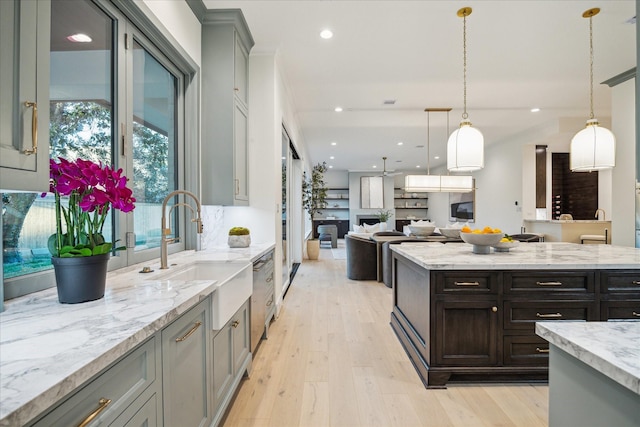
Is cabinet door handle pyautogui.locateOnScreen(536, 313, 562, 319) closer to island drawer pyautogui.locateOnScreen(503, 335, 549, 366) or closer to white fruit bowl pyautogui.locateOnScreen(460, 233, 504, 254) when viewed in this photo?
island drawer pyautogui.locateOnScreen(503, 335, 549, 366)

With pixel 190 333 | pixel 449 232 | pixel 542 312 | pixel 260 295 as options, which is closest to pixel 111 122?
pixel 190 333

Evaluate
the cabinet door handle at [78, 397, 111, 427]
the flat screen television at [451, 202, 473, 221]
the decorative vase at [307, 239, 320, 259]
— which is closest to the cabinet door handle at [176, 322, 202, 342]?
the cabinet door handle at [78, 397, 111, 427]

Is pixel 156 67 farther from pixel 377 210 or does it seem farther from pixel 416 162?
pixel 377 210

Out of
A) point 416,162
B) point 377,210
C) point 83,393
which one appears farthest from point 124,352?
point 377,210

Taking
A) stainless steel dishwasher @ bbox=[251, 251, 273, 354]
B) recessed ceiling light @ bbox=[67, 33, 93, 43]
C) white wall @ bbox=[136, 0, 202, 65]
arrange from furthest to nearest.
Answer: stainless steel dishwasher @ bbox=[251, 251, 273, 354] → white wall @ bbox=[136, 0, 202, 65] → recessed ceiling light @ bbox=[67, 33, 93, 43]

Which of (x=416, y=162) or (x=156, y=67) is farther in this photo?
(x=416, y=162)

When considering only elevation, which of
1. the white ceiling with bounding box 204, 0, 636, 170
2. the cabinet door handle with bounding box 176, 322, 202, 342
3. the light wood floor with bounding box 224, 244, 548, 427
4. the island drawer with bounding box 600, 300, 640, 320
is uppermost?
the white ceiling with bounding box 204, 0, 636, 170

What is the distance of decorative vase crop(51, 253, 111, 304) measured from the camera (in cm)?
117

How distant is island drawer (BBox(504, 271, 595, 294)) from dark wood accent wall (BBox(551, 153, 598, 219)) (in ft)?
25.7

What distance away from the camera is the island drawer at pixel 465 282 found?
7.61 ft

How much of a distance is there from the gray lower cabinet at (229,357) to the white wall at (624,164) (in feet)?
16.7

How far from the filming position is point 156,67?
8.04 feet

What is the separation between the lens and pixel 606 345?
814mm

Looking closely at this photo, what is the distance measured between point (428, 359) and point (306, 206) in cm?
676
